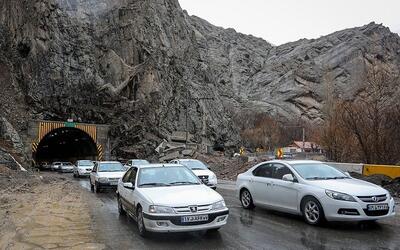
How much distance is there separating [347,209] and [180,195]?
3613 mm

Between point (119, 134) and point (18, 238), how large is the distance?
159 ft

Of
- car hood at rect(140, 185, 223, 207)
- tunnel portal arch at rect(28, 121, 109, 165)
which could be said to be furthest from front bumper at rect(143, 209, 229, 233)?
tunnel portal arch at rect(28, 121, 109, 165)

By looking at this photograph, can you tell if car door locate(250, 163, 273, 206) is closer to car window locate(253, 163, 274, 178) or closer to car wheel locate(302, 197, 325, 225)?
car window locate(253, 163, 274, 178)

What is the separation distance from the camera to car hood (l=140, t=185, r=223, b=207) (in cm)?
874

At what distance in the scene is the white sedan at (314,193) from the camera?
951 centimetres

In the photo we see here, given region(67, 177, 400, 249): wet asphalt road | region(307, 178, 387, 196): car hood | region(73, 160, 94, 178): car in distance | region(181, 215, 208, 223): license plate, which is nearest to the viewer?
region(67, 177, 400, 249): wet asphalt road

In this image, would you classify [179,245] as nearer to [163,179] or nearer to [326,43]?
[163,179]

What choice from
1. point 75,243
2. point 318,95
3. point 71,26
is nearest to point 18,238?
point 75,243

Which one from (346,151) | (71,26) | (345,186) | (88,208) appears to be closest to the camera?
(345,186)

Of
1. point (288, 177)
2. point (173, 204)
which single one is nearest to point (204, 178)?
point (288, 177)

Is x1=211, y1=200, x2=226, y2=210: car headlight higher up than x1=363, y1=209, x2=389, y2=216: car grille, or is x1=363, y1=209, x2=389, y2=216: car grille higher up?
x1=211, y1=200, x2=226, y2=210: car headlight

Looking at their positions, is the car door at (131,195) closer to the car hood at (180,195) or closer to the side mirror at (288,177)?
the car hood at (180,195)

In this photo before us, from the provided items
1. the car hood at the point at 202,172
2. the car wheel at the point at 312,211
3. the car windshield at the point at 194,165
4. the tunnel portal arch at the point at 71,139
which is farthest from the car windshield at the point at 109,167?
the tunnel portal arch at the point at 71,139

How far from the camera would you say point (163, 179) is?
10.4 meters
